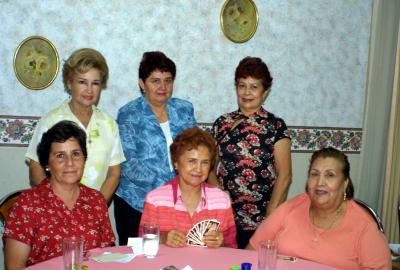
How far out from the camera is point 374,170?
4988 mm

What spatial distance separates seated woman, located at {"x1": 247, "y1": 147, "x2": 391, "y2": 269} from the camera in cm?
259

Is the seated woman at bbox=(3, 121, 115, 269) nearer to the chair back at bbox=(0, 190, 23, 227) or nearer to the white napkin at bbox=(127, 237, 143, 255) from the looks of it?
the white napkin at bbox=(127, 237, 143, 255)

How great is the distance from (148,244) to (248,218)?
1.21 m

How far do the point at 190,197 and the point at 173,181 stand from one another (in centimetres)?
13

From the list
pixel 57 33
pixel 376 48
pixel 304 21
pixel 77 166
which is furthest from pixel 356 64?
pixel 77 166

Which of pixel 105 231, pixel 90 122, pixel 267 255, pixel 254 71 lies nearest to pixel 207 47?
pixel 254 71

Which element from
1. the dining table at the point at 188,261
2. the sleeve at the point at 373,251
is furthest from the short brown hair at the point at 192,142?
the sleeve at the point at 373,251

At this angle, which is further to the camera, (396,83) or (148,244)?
(396,83)

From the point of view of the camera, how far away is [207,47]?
177 inches

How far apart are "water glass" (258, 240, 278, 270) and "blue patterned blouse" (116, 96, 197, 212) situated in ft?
4.43

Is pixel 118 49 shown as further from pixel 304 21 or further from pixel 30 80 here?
pixel 304 21

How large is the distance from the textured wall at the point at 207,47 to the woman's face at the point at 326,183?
1.91 m

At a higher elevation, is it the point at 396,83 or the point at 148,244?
the point at 396,83

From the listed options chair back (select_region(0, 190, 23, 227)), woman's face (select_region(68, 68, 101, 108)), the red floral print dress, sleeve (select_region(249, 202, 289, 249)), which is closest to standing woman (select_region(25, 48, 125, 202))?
woman's face (select_region(68, 68, 101, 108))
